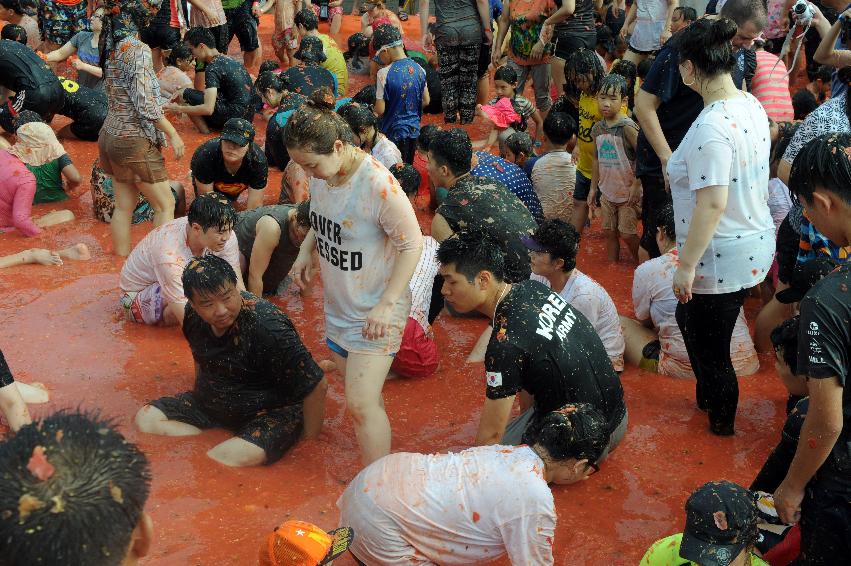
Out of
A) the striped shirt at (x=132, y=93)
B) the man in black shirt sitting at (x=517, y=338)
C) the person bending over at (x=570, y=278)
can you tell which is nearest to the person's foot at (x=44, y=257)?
the striped shirt at (x=132, y=93)

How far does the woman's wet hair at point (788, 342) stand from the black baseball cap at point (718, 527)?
88 cm

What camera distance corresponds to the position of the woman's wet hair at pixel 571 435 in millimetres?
3109

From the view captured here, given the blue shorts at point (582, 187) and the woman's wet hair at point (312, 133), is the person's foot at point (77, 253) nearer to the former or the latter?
the woman's wet hair at point (312, 133)

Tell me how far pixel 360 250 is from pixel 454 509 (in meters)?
1.14

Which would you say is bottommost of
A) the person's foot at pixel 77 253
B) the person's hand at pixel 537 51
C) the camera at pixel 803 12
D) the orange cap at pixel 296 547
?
the person's foot at pixel 77 253

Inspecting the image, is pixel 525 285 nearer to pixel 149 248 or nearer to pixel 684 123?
pixel 684 123

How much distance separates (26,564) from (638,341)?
4.00 meters

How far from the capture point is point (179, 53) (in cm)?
920

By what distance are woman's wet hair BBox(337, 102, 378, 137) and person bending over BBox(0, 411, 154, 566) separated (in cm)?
516

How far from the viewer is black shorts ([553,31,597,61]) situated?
28.2 ft

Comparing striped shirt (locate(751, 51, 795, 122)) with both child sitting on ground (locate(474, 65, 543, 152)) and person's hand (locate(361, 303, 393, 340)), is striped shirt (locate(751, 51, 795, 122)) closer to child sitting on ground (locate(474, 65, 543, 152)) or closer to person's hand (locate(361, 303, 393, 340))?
child sitting on ground (locate(474, 65, 543, 152))

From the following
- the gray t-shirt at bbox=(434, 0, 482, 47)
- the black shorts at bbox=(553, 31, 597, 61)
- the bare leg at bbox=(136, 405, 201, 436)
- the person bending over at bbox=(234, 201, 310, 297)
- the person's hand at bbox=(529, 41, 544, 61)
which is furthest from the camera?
the gray t-shirt at bbox=(434, 0, 482, 47)

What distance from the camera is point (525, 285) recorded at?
3631mm

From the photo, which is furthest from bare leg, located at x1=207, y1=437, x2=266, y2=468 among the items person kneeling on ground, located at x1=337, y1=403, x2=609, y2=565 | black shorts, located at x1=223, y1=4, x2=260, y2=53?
black shorts, located at x1=223, y1=4, x2=260, y2=53
